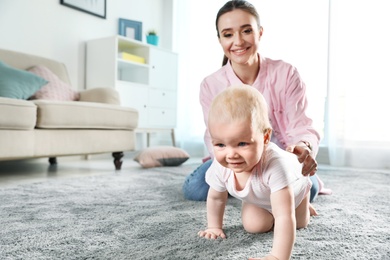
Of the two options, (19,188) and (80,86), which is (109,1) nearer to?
→ (80,86)

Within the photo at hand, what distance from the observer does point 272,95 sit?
131 centimetres

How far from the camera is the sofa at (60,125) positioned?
1.99 metres

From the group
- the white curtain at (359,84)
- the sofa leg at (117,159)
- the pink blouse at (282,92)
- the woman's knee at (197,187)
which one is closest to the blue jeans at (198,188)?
the woman's knee at (197,187)

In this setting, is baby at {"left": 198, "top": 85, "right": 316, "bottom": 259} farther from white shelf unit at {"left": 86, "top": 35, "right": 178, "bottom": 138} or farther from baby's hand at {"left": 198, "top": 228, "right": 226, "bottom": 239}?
white shelf unit at {"left": 86, "top": 35, "right": 178, "bottom": 138}

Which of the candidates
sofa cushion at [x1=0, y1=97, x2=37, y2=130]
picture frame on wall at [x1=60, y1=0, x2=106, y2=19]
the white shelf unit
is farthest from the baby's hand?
picture frame on wall at [x1=60, y1=0, x2=106, y2=19]

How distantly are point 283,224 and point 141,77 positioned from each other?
3155mm

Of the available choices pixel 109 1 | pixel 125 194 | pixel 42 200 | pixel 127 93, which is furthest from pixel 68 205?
pixel 109 1

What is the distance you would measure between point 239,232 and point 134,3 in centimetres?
357

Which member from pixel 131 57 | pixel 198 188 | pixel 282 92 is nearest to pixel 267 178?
pixel 282 92

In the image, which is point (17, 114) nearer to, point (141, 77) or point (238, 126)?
point (238, 126)

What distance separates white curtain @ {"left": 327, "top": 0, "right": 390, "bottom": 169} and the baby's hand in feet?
8.27

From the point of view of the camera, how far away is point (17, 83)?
2.46m

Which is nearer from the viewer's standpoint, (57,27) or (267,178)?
(267,178)

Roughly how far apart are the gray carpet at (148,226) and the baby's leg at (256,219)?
1.0 inches
